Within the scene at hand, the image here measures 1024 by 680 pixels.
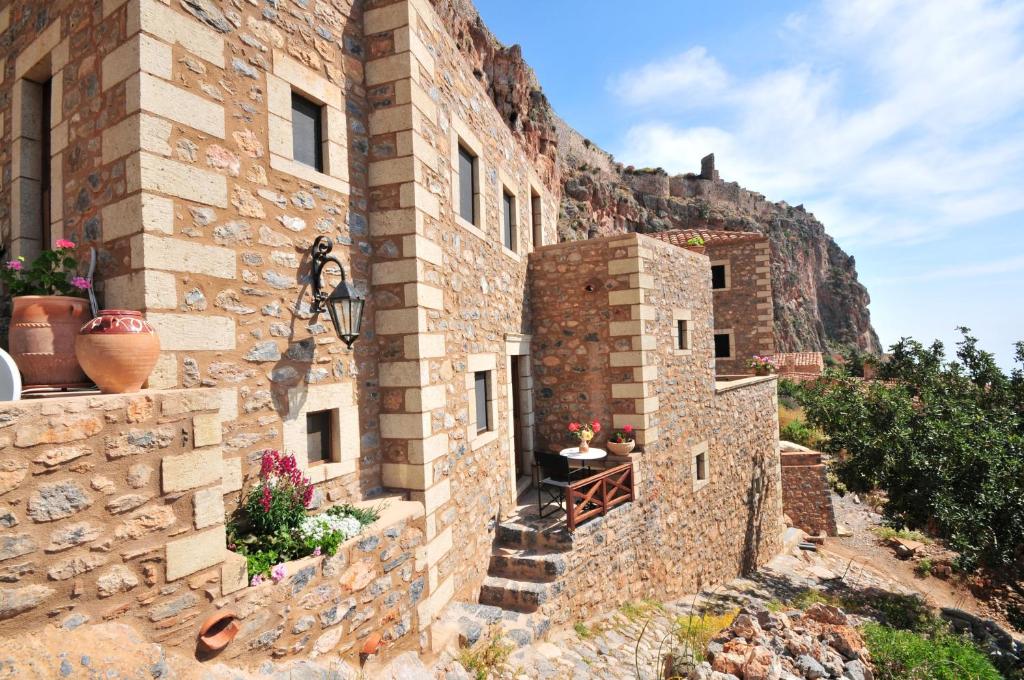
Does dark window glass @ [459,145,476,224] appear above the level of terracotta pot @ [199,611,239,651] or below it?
above

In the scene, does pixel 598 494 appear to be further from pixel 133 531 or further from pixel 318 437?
pixel 133 531

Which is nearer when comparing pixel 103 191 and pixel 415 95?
pixel 103 191

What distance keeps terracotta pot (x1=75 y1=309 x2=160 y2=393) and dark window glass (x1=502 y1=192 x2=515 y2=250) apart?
5933 mm

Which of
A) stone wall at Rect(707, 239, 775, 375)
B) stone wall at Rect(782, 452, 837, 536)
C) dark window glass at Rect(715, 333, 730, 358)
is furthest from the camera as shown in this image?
dark window glass at Rect(715, 333, 730, 358)

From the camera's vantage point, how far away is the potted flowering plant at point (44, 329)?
9.18 feet

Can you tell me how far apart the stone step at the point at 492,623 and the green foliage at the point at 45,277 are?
172 inches

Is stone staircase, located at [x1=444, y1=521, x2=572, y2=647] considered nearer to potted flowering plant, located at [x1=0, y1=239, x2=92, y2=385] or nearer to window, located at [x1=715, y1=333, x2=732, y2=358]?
potted flowering plant, located at [x1=0, y1=239, x2=92, y2=385]

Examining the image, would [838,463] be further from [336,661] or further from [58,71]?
[58,71]

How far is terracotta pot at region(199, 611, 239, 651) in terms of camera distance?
8.52 feet

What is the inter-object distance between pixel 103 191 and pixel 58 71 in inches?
57.7

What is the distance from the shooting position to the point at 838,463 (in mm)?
10977

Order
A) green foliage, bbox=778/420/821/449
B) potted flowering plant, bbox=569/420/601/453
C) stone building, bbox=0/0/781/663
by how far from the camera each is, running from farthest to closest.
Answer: green foliage, bbox=778/420/821/449 < potted flowering plant, bbox=569/420/601/453 < stone building, bbox=0/0/781/663

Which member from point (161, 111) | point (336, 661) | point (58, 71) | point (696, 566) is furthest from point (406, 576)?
point (696, 566)

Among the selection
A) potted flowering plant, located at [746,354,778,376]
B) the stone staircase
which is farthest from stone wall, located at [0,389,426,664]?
potted flowering plant, located at [746,354,778,376]
